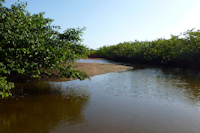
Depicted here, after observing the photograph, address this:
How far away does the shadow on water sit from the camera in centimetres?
529

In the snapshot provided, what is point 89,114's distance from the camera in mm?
6297

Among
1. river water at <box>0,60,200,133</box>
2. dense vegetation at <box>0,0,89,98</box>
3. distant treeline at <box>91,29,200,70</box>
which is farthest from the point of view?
distant treeline at <box>91,29,200,70</box>

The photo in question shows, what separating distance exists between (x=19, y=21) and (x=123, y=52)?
32.7 m

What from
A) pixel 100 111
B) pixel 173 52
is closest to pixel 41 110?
pixel 100 111

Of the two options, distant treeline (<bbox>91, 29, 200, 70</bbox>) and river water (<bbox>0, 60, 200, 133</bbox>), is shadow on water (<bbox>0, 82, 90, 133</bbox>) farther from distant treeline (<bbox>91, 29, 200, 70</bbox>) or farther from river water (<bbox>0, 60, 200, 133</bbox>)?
distant treeline (<bbox>91, 29, 200, 70</bbox>)

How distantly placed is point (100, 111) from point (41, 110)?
2281 mm

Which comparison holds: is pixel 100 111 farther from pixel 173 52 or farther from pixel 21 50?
pixel 173 52

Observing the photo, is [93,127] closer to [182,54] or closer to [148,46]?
[182,54]

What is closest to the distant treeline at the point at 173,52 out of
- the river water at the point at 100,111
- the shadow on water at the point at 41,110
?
the river water at the point at 100,111

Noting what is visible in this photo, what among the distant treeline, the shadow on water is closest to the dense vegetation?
the shadow on water

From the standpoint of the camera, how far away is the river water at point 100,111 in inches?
→ 205

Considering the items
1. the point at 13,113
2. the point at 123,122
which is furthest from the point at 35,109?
the point at 123,122

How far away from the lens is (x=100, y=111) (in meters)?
6.62

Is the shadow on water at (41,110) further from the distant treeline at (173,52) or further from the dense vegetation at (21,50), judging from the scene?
the distant treeline at (173,52)
